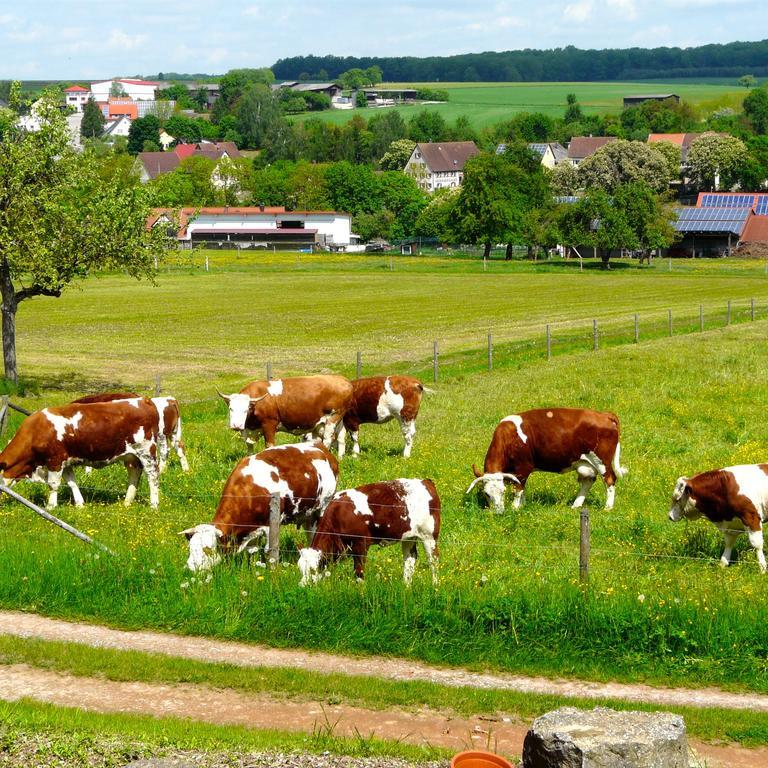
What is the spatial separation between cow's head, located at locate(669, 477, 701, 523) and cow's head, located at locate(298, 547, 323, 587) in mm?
5703

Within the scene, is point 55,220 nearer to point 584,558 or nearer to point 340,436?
point 340,436

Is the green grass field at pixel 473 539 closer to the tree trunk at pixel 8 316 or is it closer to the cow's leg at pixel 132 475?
the cow's leg at pixel 132 475

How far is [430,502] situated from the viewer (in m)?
16.0

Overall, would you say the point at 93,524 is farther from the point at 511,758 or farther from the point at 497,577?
the point at 511,758

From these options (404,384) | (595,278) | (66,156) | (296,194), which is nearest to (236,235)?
(296,194)

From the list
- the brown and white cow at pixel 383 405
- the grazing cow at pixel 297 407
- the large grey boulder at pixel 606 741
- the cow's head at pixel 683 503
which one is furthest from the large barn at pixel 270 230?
the large grey boulder at pixel 606 741

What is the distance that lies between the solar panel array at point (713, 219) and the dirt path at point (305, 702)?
11445 cm

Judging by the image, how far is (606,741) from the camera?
971 centimetres

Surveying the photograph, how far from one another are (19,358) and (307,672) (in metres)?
36.9

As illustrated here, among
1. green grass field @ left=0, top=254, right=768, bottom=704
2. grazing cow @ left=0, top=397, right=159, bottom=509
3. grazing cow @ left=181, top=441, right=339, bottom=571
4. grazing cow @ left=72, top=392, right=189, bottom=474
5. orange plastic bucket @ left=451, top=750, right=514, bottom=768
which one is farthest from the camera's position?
grazing cow @ left=72, top=392, right=189, bottom=474

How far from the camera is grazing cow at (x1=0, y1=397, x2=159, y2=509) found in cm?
2052

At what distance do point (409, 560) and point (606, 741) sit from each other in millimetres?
6418

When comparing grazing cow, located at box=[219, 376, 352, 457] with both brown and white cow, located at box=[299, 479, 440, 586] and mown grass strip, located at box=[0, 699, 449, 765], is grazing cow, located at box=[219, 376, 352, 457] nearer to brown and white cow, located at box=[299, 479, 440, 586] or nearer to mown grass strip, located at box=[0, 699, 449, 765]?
brown and white cow, located at box=[299, 479, 440, 586]

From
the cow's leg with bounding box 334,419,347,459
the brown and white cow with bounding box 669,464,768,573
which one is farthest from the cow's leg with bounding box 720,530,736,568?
the cow's leg with bounding box 334,419,347,459
